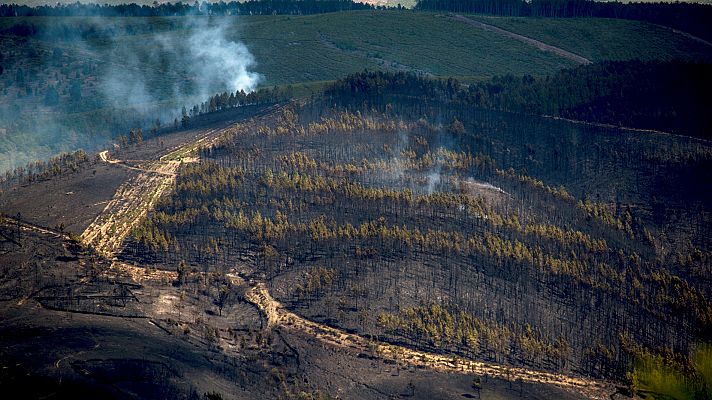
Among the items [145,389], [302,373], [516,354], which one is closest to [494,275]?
[516,354]

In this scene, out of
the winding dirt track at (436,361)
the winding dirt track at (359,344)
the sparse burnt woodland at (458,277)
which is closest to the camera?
the winding dirt track at (436,361)

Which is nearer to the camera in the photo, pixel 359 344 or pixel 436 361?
pixel 436 361

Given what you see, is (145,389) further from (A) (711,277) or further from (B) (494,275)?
(A) (711,277)

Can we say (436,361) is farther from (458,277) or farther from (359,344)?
(458,277)

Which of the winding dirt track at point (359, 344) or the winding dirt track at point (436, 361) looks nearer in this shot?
the winding dirt track at point (436, 361)

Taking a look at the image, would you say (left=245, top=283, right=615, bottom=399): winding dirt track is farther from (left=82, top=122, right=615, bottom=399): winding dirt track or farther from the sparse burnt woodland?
the sparse burnt woodland

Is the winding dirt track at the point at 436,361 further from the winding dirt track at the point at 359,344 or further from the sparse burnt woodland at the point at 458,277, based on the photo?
the sparse burnt woodland at the point at 458,277

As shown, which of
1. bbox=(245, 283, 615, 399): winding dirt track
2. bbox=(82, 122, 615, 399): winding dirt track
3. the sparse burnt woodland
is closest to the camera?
bbox=(245, 283, 615, 399): winding dirt track

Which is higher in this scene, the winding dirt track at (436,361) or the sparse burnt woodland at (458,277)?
the sparse burnt woodland at (458,277)

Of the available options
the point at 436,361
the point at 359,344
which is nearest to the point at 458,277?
the point at 436,361

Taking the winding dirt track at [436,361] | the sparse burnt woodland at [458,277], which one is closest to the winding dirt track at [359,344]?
the winding dirt track at [436,361]

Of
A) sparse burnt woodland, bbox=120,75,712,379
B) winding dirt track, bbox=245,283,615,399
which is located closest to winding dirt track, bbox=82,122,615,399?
winding dirt track, bbox=245,283,615,399

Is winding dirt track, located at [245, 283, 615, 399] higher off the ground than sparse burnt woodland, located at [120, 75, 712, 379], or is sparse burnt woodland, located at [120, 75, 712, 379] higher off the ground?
sparse burnt woodland, located at [120, 75, 712, 379]
